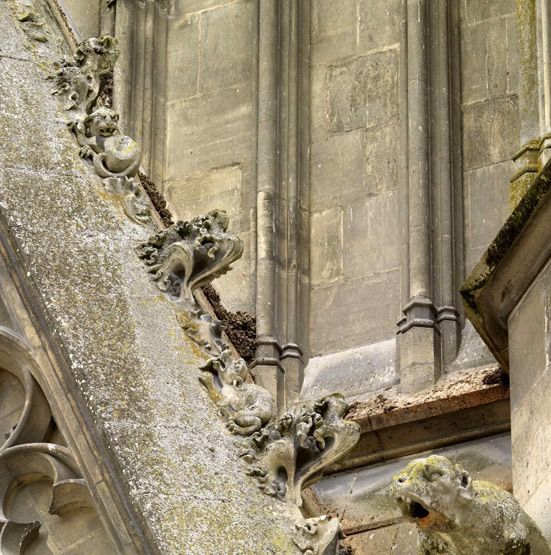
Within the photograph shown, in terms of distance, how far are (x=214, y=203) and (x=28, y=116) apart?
11.9ft

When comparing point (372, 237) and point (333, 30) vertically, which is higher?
point (333, 30)

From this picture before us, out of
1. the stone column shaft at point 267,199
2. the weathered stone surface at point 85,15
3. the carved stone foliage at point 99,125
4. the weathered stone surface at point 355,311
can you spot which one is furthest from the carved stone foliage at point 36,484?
the weathered stone surface at point 85,15

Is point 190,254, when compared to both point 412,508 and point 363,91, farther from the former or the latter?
point 363,91

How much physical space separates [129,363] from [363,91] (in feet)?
15.9

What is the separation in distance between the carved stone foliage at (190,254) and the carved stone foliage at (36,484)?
2.02 feet

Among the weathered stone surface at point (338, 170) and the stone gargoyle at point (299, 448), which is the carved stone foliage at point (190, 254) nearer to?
the stone gargoyle at point (299, 448)

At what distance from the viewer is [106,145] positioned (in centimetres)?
1204

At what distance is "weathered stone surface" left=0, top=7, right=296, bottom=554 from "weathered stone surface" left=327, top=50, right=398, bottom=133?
142 inches

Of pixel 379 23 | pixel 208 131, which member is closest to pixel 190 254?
pixel 379 23

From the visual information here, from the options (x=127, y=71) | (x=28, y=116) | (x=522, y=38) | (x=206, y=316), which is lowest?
(x=206, y=316)

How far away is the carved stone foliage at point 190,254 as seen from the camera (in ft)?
37.6

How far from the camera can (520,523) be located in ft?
35.6

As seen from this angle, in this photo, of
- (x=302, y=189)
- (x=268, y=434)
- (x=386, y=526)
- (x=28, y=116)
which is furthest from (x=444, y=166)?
(x=268, y=434)

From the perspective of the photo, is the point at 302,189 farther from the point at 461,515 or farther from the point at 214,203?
the point at 461,515
